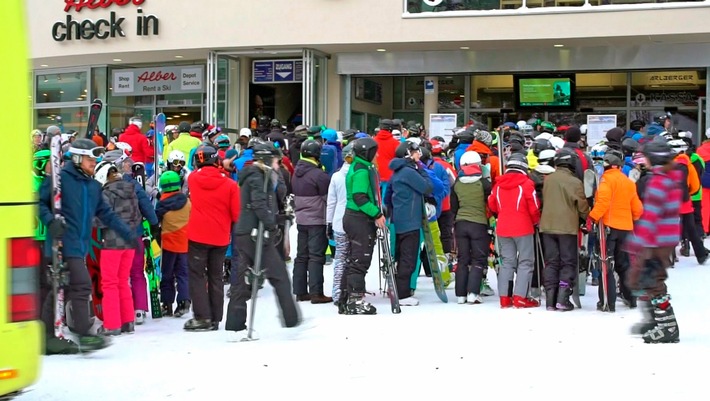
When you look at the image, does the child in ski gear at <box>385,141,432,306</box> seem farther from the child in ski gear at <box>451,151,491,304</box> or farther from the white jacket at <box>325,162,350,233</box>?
the white jacket at <box>325,162,350,233</box>

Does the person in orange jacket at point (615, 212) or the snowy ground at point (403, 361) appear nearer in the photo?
the snowy ground at point (403, 361)

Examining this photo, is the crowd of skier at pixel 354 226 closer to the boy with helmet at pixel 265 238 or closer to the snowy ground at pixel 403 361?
the boy with helmet at pixel 265 238

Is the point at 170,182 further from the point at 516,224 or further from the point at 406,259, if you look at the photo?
the point at 516,224

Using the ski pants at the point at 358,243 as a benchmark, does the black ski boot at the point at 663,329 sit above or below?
below

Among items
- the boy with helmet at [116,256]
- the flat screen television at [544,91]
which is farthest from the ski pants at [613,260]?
the flat screen television at [544,91]

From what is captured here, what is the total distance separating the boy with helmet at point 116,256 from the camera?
9.56 metres

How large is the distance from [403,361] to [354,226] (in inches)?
105

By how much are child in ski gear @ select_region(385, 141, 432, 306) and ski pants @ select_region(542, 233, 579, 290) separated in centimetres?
147

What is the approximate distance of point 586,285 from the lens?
43.7 feet

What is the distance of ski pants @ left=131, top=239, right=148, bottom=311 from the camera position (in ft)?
34.0

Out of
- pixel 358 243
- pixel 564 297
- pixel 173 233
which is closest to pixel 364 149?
pixel 358 243

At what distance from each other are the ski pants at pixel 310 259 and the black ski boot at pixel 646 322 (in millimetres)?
3992

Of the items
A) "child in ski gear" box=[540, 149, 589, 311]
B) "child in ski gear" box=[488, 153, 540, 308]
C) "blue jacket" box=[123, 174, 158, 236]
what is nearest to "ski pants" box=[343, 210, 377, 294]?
"child in ski gear" box=[488, 153, 540, 308]

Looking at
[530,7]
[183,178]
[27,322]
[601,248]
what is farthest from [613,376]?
[530,7]
